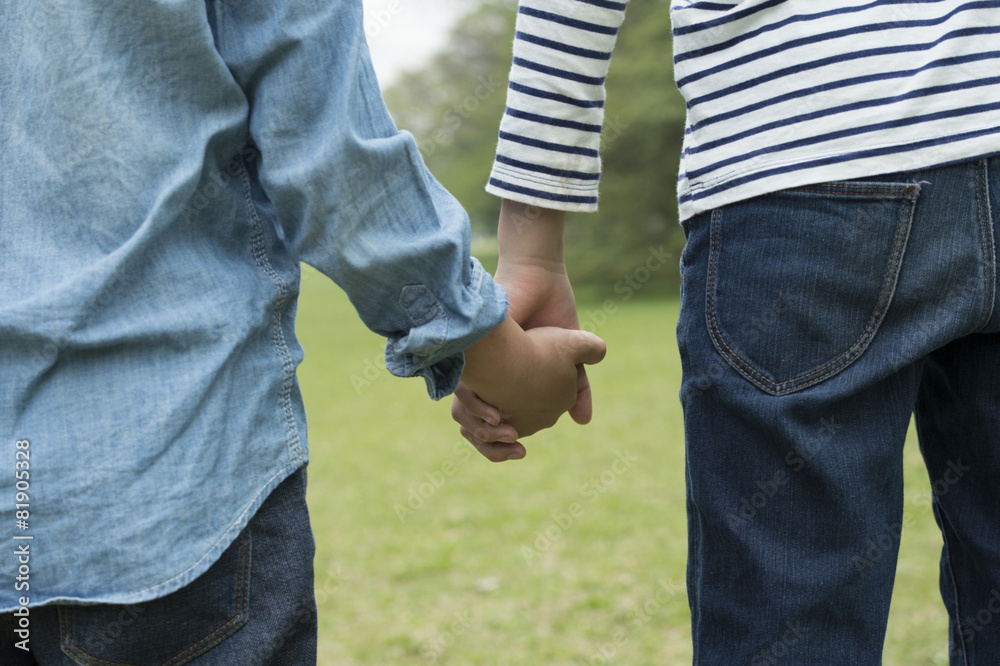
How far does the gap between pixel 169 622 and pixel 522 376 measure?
0.62 meters

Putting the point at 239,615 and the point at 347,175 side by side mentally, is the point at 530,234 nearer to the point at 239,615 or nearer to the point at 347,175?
the point at 347,175

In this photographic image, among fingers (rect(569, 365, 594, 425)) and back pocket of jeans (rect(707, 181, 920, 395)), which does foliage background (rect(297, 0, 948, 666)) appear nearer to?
fingers (rect(569, 365, 594, 425))

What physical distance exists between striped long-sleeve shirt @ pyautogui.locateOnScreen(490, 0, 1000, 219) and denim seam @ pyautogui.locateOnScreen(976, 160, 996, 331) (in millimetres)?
33

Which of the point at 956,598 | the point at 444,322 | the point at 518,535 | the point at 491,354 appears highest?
the point at 444,322

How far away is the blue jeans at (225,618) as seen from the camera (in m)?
1.02

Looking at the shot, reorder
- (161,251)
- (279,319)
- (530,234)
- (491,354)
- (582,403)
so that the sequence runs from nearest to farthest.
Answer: (161,251) → (279,319) → (491,354) → (530,234) → (582,403)

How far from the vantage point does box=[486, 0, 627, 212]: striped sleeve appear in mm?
1450

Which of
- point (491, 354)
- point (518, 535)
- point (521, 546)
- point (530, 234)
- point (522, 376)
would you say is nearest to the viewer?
point (491, 354)

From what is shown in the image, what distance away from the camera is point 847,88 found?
46.9 inches

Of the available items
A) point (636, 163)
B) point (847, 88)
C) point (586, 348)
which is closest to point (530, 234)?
point (586, 348)

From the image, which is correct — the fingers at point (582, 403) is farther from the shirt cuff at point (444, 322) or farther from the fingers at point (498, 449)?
the shirt cuff at point (444, 322)

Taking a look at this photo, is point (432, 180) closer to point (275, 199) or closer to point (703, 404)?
point (275, 199)

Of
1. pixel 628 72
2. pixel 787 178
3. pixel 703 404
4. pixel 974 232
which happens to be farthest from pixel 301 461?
pixel 628 72

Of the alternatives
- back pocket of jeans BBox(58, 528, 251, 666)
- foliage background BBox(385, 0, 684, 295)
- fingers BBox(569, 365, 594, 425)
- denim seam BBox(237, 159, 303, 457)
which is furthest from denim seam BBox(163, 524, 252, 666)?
foliage background BBox(385, 0, 684, 295)
